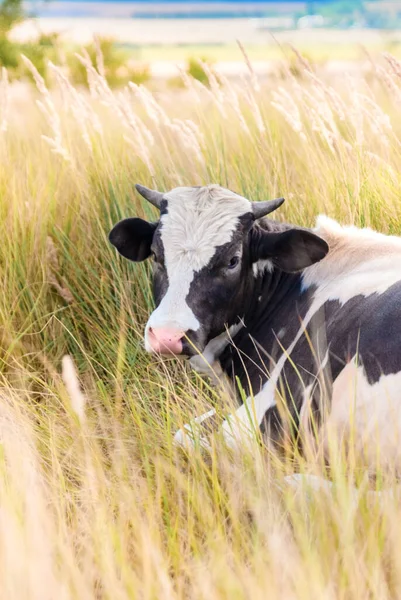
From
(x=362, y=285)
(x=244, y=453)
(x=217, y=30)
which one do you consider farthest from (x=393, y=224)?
(x=217, y=30)

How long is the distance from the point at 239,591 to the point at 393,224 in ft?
10.2

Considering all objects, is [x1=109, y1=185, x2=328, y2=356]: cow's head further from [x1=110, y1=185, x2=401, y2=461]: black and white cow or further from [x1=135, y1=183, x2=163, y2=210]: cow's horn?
[x1=135, y1=183, x2=163, y2=210]: cow's horn

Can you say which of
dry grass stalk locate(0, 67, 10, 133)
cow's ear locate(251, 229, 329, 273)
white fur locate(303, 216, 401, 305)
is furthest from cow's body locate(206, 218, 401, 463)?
dry grass stalk locate(0, 67, 10, 133)

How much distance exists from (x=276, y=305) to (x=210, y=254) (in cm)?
50

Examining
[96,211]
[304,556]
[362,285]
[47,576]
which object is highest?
[96,211]

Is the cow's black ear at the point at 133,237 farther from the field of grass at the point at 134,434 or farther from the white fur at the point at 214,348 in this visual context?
the white fur at the point at 214,348

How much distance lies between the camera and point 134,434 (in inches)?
149

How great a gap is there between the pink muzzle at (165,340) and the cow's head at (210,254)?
6cm

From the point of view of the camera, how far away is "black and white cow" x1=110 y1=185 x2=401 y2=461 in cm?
327

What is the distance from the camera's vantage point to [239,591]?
231 cm

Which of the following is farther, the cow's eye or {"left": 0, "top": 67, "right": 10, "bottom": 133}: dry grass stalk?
{"left": 0, "top": 67, "right": 10, "bottom": 133}: dry grass stalk

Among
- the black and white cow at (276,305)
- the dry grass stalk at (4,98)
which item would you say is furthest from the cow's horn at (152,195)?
the dry grass stalk at (4,98)

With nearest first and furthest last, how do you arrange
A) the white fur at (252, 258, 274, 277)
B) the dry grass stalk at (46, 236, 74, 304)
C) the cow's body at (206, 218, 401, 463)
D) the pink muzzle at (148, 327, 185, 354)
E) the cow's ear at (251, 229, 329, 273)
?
the cow's body at (206, 218, 401, 463), the pink muzzle at (148, 327, 185, 354), the cow's ear at (251, 229, 329, 273), the white fur at (252, 258, 274, 277), the dry grass stalk at (46, 236, 74, 304)

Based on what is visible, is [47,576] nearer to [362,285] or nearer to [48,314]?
[362,285]
